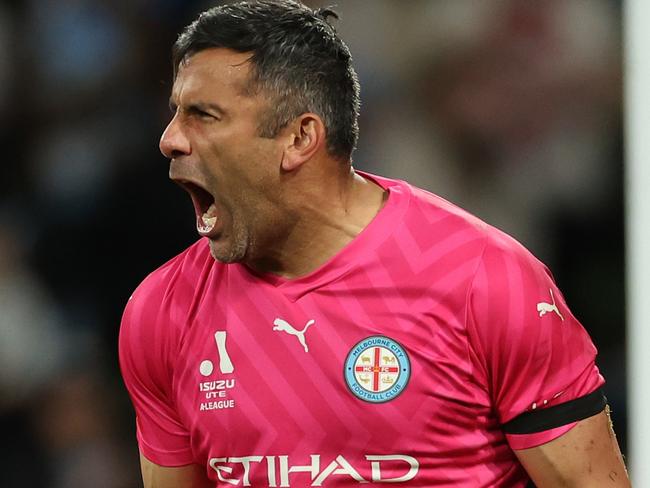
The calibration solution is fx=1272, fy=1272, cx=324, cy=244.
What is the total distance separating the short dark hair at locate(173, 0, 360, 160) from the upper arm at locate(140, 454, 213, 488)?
835mm

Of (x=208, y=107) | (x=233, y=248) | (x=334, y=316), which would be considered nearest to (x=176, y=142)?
(x=208, y=107)

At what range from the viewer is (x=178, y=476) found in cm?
302

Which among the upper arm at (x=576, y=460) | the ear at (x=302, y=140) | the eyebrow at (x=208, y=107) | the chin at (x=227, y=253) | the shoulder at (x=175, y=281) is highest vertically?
the eyebrow at (x=208, y=107)

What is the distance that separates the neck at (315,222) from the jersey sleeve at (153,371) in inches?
10.9

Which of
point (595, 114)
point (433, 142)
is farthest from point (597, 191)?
point (433, 142)

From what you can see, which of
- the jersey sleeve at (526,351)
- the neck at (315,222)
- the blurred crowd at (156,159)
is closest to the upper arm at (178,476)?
the neck at (315,222)

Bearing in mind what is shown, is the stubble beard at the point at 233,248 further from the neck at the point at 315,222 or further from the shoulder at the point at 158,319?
the shoulder at the point at 158,319

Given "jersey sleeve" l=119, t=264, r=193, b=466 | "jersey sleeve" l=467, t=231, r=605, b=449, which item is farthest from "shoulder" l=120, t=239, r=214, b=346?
"jersey sleeve" l=467, t=231, r=605, b=449

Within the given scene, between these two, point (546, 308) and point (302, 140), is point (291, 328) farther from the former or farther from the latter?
point (546, 308)

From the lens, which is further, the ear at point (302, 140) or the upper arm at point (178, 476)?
the upper arm at point (178, 476)

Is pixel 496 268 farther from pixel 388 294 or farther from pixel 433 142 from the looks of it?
pixel 433 142

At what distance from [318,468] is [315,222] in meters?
0.53

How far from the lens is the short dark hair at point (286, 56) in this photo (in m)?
2.70

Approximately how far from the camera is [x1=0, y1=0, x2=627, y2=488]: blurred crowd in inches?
170
